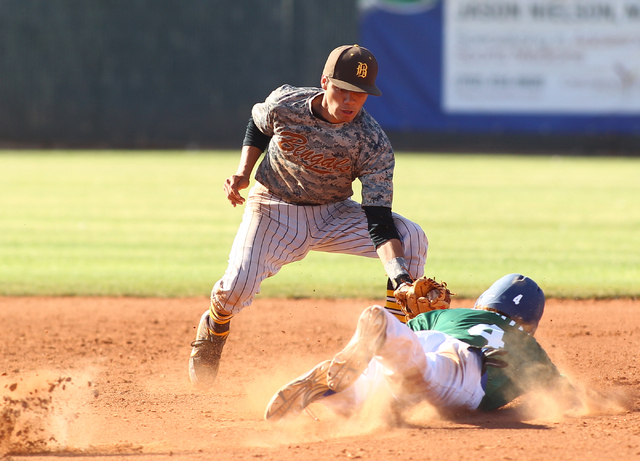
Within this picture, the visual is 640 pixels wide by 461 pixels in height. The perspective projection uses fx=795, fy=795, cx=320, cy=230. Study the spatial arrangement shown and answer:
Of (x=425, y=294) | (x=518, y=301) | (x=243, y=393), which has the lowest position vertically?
(x=243, y=393)

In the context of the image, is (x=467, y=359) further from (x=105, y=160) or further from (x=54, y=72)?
(x=54, y=72)

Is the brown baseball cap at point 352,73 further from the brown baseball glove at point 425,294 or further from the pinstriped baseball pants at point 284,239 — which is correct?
the brown baseball glove at point 425,294

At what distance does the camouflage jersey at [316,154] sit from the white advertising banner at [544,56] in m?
16.7

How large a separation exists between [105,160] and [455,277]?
13.3m

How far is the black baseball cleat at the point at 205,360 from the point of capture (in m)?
4.29

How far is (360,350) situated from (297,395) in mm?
388

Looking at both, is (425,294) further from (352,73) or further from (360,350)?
(352,73)

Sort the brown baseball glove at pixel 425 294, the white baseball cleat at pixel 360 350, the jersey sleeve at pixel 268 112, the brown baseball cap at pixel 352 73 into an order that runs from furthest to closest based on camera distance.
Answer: the jersey sleeve at pixel 268 112 → the brown baseball cap at pixel 352 73 → the brown baseball glove at pixel 425 294 → the white baseball cleat at pixel 360 350

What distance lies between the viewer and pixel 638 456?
9.60 feet

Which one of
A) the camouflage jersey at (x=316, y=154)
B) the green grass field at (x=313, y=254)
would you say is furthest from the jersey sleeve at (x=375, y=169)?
the green grass field at (x=313, y=254)

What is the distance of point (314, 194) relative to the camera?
14.4ft

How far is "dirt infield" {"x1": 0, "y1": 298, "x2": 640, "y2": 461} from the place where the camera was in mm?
3109

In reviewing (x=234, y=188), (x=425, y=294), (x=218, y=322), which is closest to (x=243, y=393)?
(x=218, y=322)

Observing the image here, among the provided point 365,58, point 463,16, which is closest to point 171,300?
point 365,58
